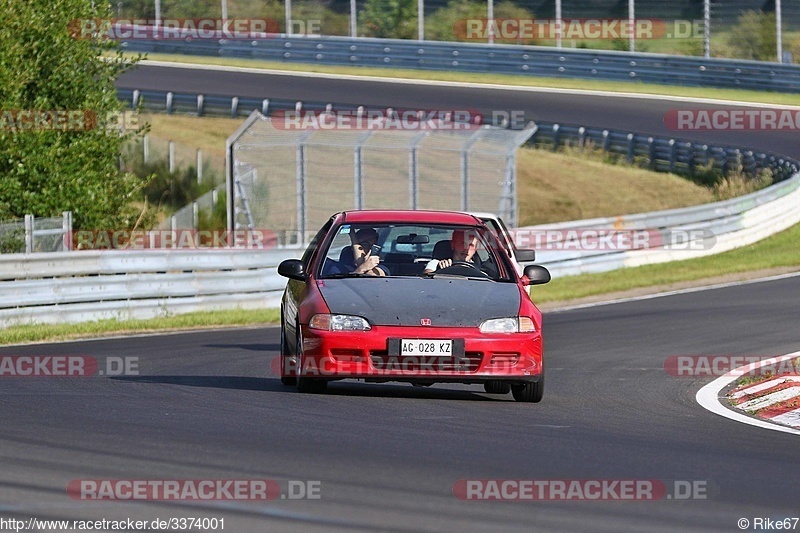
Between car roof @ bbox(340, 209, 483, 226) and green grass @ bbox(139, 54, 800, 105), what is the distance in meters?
31.0

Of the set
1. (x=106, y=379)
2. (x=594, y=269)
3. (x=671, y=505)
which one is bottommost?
(x=594, y=269)

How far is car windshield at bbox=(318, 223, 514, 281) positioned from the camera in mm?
11523

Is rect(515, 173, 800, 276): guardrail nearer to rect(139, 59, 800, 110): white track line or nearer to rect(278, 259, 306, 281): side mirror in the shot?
rect(139, 59, 800, 110): white track line

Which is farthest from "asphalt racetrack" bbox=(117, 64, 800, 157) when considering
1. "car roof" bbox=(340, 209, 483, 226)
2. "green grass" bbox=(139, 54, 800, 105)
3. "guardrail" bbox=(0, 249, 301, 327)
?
"car roof" bbox=(340, 209, 483, 226)

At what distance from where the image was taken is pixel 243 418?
9.39 m

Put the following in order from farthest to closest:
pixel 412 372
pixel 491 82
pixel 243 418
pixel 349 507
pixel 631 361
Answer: pixel 491 82, pixel 631 361, pixel 412 372, pixel 243 418, pixel 349 507

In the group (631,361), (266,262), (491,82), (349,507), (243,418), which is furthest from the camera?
(491,82)

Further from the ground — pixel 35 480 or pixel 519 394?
pixel 35 480

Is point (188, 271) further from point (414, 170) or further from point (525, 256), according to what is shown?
point (525, 256)

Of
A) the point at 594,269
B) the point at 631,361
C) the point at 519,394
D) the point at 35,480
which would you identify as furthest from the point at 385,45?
the point at 35,480

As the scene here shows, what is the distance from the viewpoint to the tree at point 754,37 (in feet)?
140

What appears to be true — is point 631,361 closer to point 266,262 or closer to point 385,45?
point 266,262

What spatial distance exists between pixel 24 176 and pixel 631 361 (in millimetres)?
11738

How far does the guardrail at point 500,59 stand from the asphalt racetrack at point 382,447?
28905 millimetres
